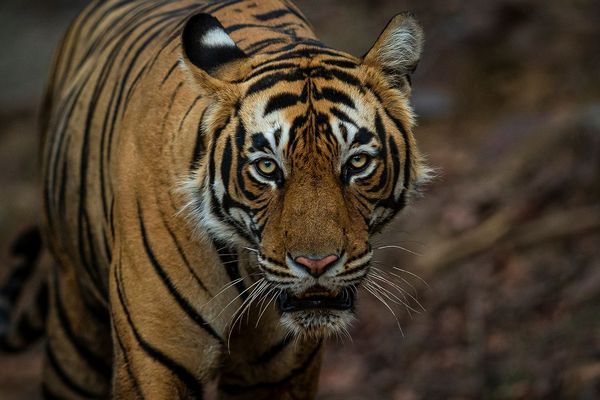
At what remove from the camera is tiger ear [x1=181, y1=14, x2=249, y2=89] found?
3.10m

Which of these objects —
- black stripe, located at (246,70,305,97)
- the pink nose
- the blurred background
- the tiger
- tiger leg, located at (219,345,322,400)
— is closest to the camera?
the pink nose

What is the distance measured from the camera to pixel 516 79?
8383 mm

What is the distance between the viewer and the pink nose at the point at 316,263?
2.81 meters

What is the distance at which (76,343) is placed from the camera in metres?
4.31

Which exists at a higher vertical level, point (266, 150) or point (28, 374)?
point (266, 150)

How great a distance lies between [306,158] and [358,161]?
6.3 inches

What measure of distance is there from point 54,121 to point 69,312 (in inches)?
33.5

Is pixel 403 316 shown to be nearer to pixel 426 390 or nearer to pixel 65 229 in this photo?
pixel 426 390

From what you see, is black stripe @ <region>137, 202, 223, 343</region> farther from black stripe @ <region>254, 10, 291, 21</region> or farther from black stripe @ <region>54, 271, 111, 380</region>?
black stripe @ <region>54, 271, 111, 380</region>

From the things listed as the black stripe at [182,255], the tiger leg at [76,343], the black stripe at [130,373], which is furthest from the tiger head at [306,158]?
the tiger leg at [76,343]

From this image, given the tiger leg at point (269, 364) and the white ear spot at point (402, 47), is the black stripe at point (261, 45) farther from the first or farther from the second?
the tiger leg at point (269, 364)

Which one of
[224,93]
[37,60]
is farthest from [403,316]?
[37,60]

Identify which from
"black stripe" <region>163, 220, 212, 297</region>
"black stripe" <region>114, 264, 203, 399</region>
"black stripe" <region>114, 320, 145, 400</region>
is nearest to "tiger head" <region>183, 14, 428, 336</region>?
"black stripe" <region>163, 220, 212, 297</region>

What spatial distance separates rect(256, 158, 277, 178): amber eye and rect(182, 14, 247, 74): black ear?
0.37m
